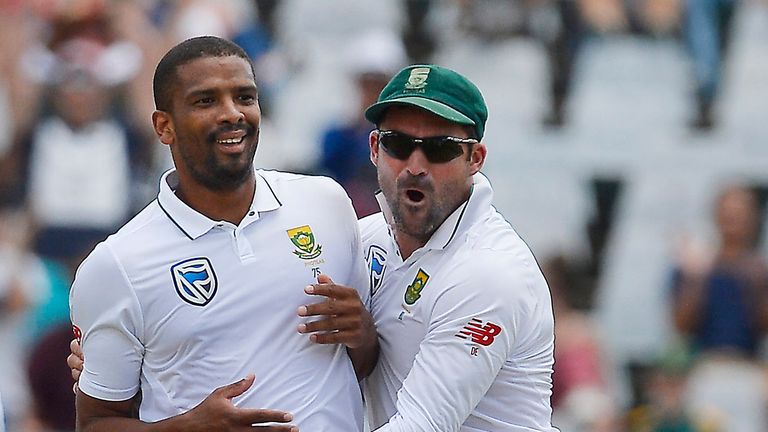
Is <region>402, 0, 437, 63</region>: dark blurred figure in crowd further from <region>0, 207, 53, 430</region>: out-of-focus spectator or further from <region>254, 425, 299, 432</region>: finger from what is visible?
<region>254, 425, 299, 432</region>: finger

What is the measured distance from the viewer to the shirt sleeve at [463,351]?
3934 mm

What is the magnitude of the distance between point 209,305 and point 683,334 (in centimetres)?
608

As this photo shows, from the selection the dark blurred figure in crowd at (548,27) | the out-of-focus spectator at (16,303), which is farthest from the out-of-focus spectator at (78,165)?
the dark blurred figure in crowd at (548,27)

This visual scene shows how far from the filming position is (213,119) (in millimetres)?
3914

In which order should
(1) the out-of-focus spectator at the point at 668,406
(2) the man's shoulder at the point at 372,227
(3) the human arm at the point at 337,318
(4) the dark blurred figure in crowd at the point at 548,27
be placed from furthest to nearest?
(4) the dark blurred figure in crowd at the point at 548,27
(1) the out-of-focus spectator at the point at 668,406
(2) the man's shoulder at the point at 372,227
(3) the human arm at the point at 337,318

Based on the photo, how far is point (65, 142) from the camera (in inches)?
376

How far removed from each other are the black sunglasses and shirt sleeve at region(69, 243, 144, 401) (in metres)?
0.81

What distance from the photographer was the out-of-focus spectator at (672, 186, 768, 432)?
367 inches

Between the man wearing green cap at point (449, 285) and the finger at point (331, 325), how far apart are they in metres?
0.14

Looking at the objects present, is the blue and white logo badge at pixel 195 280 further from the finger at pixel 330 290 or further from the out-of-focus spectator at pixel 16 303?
the out-of-focus spectator at pixel 16 303

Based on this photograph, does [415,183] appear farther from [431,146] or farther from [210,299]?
[210,299]

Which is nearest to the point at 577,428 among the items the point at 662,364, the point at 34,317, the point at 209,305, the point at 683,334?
the point at 662,364

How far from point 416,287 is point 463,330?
237 millimetres

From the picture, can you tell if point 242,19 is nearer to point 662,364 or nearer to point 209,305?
point 662,364
